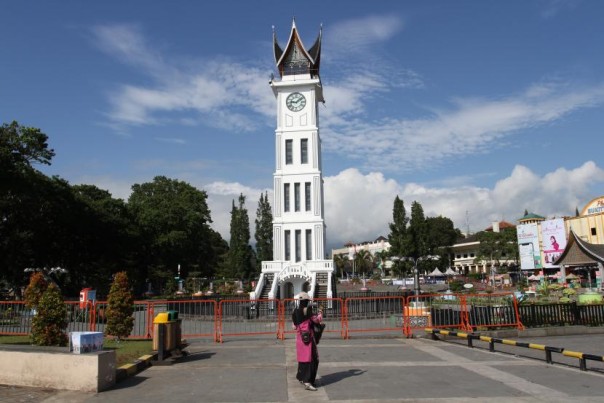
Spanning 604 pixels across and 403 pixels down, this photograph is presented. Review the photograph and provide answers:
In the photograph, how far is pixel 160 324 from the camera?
39.4ft

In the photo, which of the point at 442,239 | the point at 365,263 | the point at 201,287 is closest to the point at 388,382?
the point at 201,287

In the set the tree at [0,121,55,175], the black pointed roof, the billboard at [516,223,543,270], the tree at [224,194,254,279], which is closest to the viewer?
the tree at [0,121,55,175]

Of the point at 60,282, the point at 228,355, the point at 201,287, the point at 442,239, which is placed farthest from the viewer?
the point at 442,239

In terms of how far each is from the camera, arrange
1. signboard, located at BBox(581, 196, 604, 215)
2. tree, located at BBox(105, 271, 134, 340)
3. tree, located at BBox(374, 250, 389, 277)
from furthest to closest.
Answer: tree, located at BBox(374, 250, 389, 277), signboard, located at BBox(581, 196, 604, 215), tree, located at BBox(105, 271, 134, 340)

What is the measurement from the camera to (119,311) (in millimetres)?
14852

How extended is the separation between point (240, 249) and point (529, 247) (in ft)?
143

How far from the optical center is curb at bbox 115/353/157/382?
9834mm

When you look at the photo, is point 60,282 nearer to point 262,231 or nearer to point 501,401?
point 262,231

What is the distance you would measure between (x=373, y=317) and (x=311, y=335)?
1371cm

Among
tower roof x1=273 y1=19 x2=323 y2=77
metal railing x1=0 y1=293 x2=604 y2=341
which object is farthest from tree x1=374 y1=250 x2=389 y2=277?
metal railing x1=0 y1=293 x2=604 y2=341

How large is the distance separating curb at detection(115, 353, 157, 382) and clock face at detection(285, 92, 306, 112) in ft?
104

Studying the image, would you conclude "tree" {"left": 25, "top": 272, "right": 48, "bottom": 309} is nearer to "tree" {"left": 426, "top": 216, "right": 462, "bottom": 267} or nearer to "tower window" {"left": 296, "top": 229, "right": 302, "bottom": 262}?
"tower window" {"left": 296, "top": 229, "right": 302, "bottom": 262}

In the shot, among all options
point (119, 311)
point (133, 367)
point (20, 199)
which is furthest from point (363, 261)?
point (133, 367)

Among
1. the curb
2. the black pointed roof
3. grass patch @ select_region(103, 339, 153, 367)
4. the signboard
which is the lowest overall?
the curb
